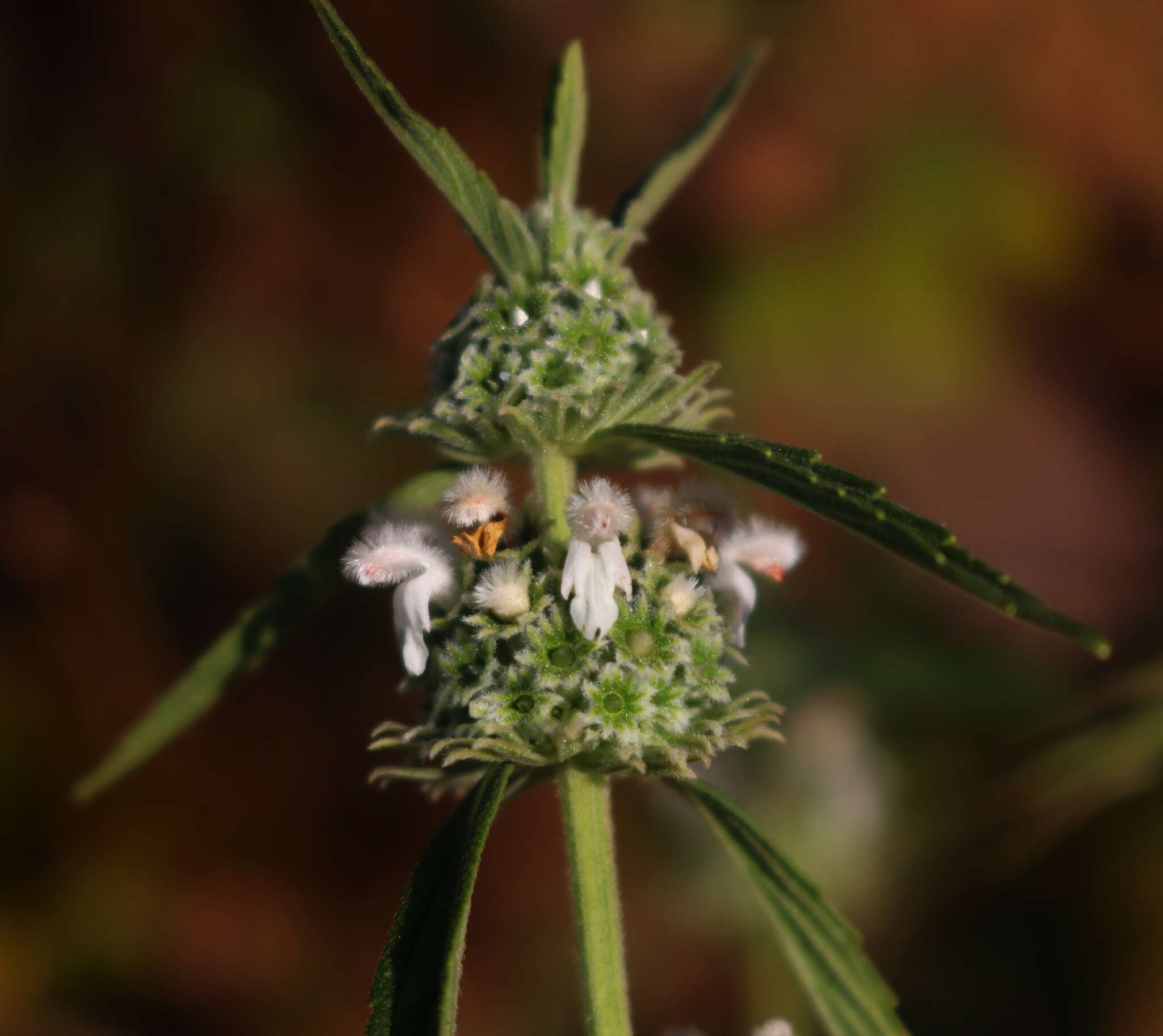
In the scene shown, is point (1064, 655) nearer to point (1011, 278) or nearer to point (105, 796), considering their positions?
point (1011, 278)

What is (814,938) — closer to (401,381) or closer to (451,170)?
(451,170)

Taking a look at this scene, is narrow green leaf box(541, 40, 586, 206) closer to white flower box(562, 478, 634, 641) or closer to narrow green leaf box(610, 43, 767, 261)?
narrow green leaf box(610, 43, 767, 261)

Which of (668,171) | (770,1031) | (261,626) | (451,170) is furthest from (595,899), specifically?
(668,171)

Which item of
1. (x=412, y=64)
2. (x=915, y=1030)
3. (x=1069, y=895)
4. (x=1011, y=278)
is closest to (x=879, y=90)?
(x=1011, y=278)

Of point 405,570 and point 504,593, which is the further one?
point 405,570

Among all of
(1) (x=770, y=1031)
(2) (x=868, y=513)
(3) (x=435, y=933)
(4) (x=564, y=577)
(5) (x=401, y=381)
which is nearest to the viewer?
Result: (2) (x=868, y=513)
